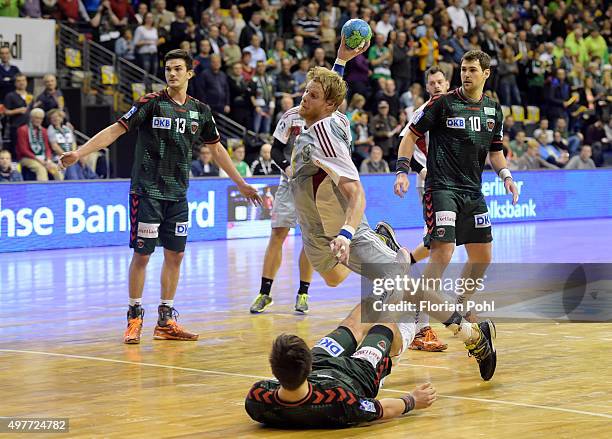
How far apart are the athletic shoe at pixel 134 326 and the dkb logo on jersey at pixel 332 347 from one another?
9.33 ft

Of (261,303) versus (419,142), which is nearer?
(419,142)

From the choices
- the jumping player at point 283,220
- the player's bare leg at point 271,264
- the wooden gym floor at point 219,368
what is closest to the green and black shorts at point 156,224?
the wooden gym floor at point 219,368

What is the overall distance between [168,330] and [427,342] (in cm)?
212

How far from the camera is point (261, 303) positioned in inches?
436

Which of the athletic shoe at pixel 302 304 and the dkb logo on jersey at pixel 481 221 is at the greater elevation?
the dkb logo on jersey at pixel 481 221

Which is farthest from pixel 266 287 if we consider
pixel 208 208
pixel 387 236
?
pixel 208 208

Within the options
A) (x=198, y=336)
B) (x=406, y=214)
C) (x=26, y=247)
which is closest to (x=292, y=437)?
(x=198, y=336)

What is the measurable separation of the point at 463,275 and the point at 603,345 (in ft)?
4.48

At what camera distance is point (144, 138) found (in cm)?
952

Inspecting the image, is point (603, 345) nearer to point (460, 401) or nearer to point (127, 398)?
point (460, 401)

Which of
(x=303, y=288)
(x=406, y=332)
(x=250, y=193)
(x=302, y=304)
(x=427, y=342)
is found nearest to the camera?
(x=406, y=332)

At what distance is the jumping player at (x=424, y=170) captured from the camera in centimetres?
888

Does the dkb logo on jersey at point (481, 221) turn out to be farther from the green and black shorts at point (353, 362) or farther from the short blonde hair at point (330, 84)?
the green and black shorts at point (353, 362)

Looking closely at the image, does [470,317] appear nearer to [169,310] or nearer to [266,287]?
[266,287]
